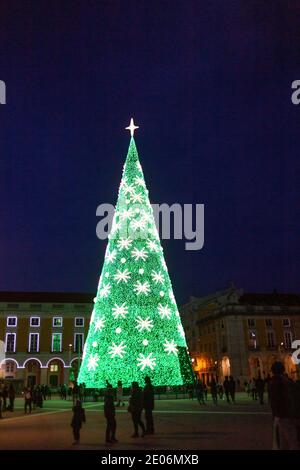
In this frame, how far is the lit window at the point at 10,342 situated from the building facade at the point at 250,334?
2712cm

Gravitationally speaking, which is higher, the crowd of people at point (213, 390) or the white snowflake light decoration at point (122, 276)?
the white snowflake light decoration at point (122, 276)

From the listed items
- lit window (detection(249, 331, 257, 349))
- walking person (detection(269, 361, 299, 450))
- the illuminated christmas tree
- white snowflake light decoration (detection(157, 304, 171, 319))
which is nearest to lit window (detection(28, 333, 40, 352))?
lit window (detection(249, 331, 257, 349))

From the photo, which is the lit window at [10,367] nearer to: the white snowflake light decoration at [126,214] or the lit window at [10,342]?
the lit window at [10,342]

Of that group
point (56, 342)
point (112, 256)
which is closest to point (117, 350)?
point (112, 256)

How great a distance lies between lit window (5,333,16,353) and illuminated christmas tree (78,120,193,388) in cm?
3757

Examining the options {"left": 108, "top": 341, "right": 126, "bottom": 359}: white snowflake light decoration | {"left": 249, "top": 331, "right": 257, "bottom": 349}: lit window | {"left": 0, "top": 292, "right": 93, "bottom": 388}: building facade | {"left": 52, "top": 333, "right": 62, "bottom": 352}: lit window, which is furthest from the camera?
{"left": 52, "top": 333, "right": 62, "bottom": 352}: lit window

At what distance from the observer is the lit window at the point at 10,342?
58.8 meters

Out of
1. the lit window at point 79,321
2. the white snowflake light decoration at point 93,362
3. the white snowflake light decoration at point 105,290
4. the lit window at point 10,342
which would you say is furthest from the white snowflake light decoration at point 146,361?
the lit window at point 10,342

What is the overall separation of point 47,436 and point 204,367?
187 ft

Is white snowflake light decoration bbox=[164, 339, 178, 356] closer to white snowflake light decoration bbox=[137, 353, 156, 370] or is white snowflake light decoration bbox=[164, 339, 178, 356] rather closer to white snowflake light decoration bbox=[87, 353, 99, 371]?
white snowflake light decoration bbox=[137, 353, 156, 370]

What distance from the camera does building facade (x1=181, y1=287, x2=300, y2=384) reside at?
5525cm

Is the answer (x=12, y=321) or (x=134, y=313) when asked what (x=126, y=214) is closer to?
(x=134, y=313)

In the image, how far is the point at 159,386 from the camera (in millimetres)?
24031
